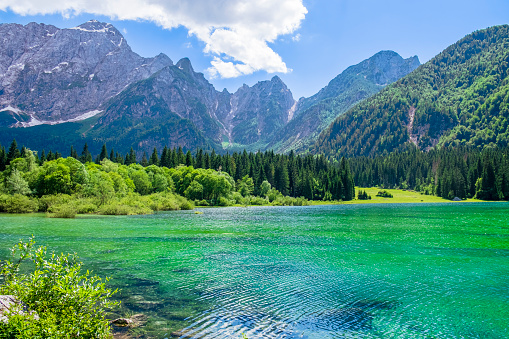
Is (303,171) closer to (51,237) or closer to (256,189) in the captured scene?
(256,189)

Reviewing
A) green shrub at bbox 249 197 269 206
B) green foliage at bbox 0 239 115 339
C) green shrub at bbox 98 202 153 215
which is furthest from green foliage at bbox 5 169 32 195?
green shrub at bbox 249 197 269 206

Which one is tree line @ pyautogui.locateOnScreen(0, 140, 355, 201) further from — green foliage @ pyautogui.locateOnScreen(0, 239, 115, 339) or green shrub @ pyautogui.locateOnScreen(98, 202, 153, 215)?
green foliage @ pyautogui.locateOnScreen(0, 239, 115, 339)

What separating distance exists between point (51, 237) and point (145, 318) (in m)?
32.7

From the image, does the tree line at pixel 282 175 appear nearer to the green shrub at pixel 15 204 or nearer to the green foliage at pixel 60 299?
→ the green shrub at pixel 15 204

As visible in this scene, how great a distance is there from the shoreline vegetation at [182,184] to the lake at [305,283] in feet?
150

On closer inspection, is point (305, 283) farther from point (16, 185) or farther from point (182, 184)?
point (182, 184)

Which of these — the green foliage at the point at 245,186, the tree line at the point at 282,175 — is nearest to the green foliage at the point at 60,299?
the green foliage at the point at 245,186

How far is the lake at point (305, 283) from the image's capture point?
1578 centimetres

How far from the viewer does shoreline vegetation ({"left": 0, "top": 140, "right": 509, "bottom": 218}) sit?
288ft

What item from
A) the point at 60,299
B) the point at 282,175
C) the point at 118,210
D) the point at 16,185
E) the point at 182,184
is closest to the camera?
the point at 60,299

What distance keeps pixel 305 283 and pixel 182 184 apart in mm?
130891

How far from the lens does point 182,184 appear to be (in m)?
149

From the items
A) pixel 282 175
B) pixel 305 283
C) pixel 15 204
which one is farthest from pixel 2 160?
pixel 305 283

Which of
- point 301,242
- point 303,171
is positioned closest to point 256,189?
point 303,171
